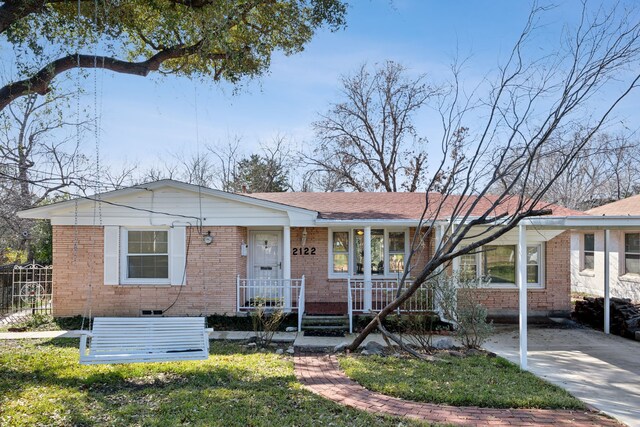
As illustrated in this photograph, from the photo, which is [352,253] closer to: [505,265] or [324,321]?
[324,321]

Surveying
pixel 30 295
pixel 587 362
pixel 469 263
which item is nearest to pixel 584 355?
pixel 587 362

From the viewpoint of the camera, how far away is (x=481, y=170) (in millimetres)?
8312

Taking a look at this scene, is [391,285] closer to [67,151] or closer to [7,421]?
[7,421]

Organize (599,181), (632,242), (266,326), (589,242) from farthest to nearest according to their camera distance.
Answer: (599,181) < (589,242) < (632,242) < (266,326)

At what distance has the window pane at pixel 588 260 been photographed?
17.7 meters

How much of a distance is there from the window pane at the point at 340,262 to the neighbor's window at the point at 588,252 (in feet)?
35.2

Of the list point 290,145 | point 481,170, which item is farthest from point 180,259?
point 290,145

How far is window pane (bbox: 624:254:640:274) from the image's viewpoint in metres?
14.8

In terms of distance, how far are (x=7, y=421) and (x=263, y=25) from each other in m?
9.74

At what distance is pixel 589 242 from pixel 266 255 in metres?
13.2

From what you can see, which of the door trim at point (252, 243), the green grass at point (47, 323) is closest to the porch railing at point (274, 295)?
the door trim at point (252, 243)

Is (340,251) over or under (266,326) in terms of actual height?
over

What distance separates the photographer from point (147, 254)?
38.7 feet

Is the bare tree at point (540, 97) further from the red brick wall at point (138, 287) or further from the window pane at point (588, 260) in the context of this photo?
the window pane at point (588, 260)
